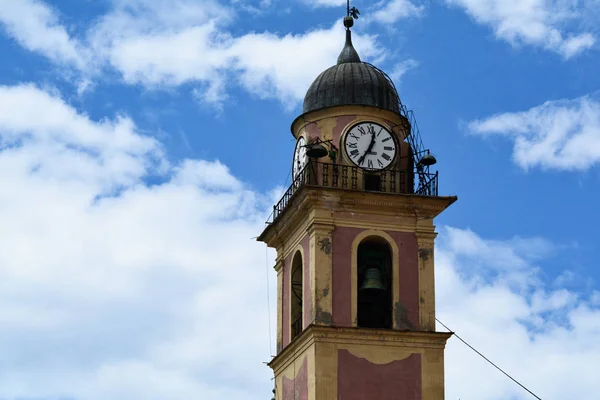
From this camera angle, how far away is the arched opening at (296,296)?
4122cm

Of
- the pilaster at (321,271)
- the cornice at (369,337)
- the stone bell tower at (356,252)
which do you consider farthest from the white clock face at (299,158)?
the cornice at (369,337)

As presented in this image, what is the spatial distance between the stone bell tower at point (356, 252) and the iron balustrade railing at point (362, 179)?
0.03 metres

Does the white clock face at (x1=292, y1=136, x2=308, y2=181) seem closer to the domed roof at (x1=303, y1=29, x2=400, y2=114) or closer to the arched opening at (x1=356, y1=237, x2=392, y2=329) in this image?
the domed roof at (x1=303, y1=29, x2=400, y2=114)

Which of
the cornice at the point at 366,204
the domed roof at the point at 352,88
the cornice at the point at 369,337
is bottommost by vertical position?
the cornice at the point at 369,337

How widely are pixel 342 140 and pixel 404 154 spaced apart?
6.23 ft

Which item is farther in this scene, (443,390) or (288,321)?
(288,321)

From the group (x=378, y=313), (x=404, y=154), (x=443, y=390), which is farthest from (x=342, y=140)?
(x=443, y=390)

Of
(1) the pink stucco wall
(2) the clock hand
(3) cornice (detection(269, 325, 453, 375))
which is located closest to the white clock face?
(2) the clock hand

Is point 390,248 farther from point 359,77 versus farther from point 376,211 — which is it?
point 359,77

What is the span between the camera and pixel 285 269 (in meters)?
42.3

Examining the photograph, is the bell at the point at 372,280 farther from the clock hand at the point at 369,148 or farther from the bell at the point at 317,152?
the bell at the point at 317,152

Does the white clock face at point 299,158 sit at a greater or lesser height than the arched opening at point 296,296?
greater

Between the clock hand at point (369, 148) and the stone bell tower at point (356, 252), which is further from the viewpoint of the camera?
the clock hand at point (369, 148)

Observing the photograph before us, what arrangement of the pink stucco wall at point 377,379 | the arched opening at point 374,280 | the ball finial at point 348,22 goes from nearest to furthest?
the pink stucco wall at point 377,379 < the arched opening at point 374,280 < the ball finial at point 348,22
